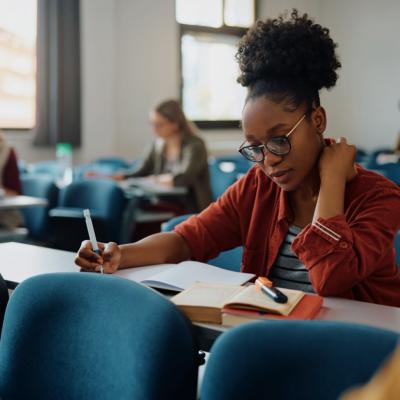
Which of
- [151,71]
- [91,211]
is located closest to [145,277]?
[91,211]

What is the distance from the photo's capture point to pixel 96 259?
1.72 metres

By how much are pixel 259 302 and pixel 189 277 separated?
0.33m

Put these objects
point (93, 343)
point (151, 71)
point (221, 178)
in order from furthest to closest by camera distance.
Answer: point (151, 71) → point (221, 178) → point (93, 343)

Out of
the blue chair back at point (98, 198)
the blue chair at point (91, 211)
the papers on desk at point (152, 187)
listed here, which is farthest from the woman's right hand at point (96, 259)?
the papers on desk at point (152, 187)

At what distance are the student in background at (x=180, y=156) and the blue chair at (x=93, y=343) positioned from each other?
3396 mm

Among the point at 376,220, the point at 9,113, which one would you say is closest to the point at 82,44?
the point at 9,113

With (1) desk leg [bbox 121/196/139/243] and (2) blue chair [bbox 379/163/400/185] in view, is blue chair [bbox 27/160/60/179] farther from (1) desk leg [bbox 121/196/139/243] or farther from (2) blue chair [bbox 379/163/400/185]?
(2) blue chair [bbox 379/163/400/185]

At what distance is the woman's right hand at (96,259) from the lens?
171 centimetres

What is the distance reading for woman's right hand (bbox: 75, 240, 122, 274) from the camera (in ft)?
5.63

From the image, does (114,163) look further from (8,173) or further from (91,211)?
(91,211)

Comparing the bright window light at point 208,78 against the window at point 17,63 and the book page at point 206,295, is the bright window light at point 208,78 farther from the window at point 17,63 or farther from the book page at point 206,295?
the book page at point 206,295

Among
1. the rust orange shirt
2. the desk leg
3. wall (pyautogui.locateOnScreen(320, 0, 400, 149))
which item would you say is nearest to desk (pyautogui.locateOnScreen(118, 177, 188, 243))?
the desk leg

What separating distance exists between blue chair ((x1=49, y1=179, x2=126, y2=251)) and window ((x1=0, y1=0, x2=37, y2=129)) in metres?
2.93

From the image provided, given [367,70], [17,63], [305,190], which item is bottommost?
[305,190]
